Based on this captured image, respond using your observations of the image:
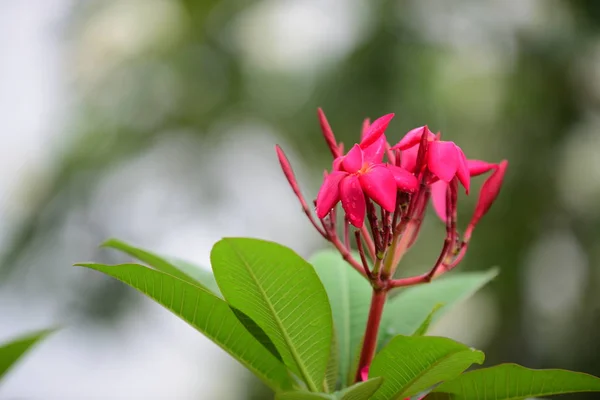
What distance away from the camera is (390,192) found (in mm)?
532

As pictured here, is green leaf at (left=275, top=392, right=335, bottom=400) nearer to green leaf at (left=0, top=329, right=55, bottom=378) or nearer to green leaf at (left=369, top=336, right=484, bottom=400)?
green leaf at (left=369, top=336, right=484, bottom=400)

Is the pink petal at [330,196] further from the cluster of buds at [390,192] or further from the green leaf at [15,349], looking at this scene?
the green leaf at [15,349]

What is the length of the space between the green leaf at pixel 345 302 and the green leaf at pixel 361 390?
152 millimetres

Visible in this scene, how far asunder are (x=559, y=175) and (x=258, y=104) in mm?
2050

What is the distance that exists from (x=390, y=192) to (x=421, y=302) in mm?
283

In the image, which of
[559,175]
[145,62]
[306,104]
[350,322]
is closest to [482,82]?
[559,175]

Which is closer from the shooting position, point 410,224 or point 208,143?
point 410,224

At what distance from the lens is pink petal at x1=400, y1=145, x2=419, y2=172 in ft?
1.96

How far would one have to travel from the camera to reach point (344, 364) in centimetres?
69

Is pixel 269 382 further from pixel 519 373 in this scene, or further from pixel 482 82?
pixel 482 82

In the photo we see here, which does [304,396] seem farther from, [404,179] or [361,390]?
[404,179]

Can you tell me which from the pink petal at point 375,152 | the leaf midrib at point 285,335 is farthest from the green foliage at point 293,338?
the pink petal at point 375,152

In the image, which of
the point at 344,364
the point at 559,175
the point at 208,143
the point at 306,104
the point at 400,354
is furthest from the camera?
the point at 208,143

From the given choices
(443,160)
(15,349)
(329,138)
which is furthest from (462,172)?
(15,349)
